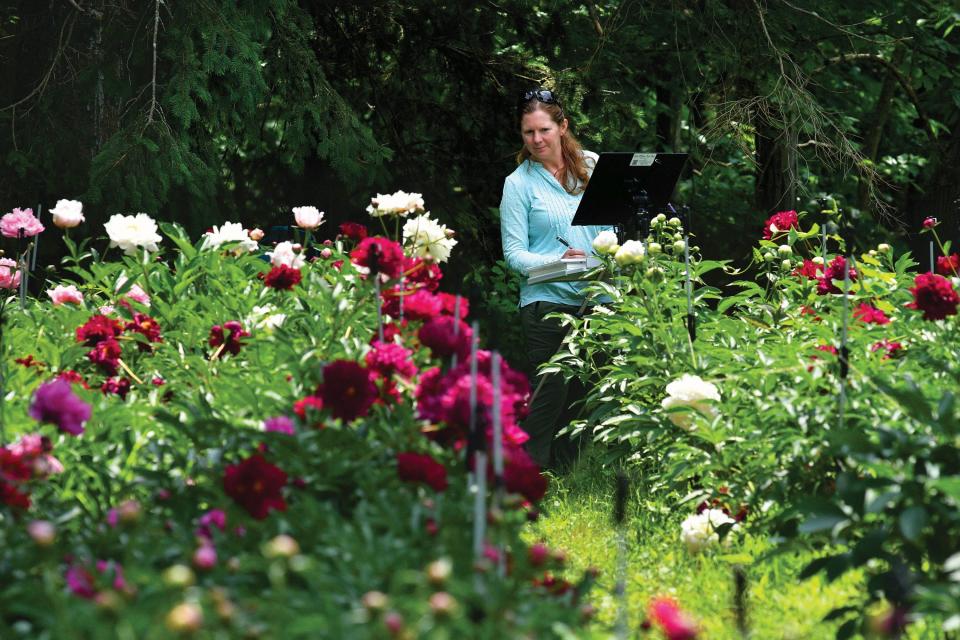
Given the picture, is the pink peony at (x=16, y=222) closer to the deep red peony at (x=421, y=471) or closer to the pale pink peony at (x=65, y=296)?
the pale pink peony at (x=65, y=296)

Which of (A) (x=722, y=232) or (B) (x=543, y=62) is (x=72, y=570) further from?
(A) (x=722, y=232)

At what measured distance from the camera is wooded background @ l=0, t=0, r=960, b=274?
6.34 m

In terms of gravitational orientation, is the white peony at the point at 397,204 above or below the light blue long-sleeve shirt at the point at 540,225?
above

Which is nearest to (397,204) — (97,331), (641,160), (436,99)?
(97,331)

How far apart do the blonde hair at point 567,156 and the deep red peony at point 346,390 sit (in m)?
3.09

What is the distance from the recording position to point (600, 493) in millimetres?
4918

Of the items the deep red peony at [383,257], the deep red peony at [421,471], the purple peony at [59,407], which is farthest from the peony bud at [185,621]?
the deep red peony at [383,257]

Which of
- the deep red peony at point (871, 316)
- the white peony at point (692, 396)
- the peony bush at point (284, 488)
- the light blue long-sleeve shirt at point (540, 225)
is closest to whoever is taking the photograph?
the peony bush at point (284, 488)

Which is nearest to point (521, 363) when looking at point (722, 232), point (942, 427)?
point (722, 232)

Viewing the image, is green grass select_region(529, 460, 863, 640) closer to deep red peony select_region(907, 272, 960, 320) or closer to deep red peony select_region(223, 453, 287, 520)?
deep red peony select_region(907, 272, 960, 320)

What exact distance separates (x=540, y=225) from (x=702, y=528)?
1847 mm

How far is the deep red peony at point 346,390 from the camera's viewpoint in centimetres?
227

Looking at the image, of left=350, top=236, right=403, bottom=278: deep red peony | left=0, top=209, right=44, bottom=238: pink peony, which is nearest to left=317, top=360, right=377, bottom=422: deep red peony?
left=350, top=236, right=403, bottom=278: deep red peony

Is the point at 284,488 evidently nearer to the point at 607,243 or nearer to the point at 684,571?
the point at 684,571
